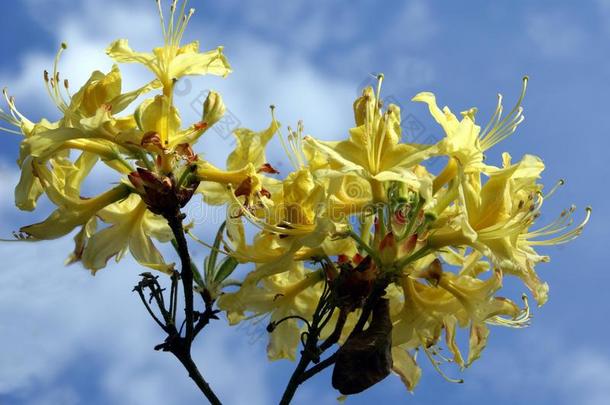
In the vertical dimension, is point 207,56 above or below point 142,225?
above

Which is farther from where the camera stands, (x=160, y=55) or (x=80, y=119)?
(x=160, y=55)

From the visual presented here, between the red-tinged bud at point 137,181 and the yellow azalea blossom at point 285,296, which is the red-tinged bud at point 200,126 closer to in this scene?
the red-tinged bud at point 137,181

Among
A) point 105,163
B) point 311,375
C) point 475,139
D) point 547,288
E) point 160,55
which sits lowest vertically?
point 311,375

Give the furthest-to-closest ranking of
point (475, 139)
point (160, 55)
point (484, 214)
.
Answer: point (160, 55) < point (475, 139) < point (484, 214)

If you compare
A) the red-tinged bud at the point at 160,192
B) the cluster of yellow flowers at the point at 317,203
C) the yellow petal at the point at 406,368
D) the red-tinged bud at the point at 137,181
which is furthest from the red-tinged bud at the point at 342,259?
the red-tinged bud at the point at 137,181

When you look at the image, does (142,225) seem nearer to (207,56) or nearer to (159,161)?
(159,161)

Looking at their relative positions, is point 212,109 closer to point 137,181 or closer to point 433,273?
point 137,181

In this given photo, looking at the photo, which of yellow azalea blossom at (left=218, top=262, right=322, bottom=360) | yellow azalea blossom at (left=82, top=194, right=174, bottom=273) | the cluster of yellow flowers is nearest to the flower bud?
the cluster of yellow flowers

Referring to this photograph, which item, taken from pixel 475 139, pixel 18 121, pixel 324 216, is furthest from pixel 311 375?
pixel 18 121
